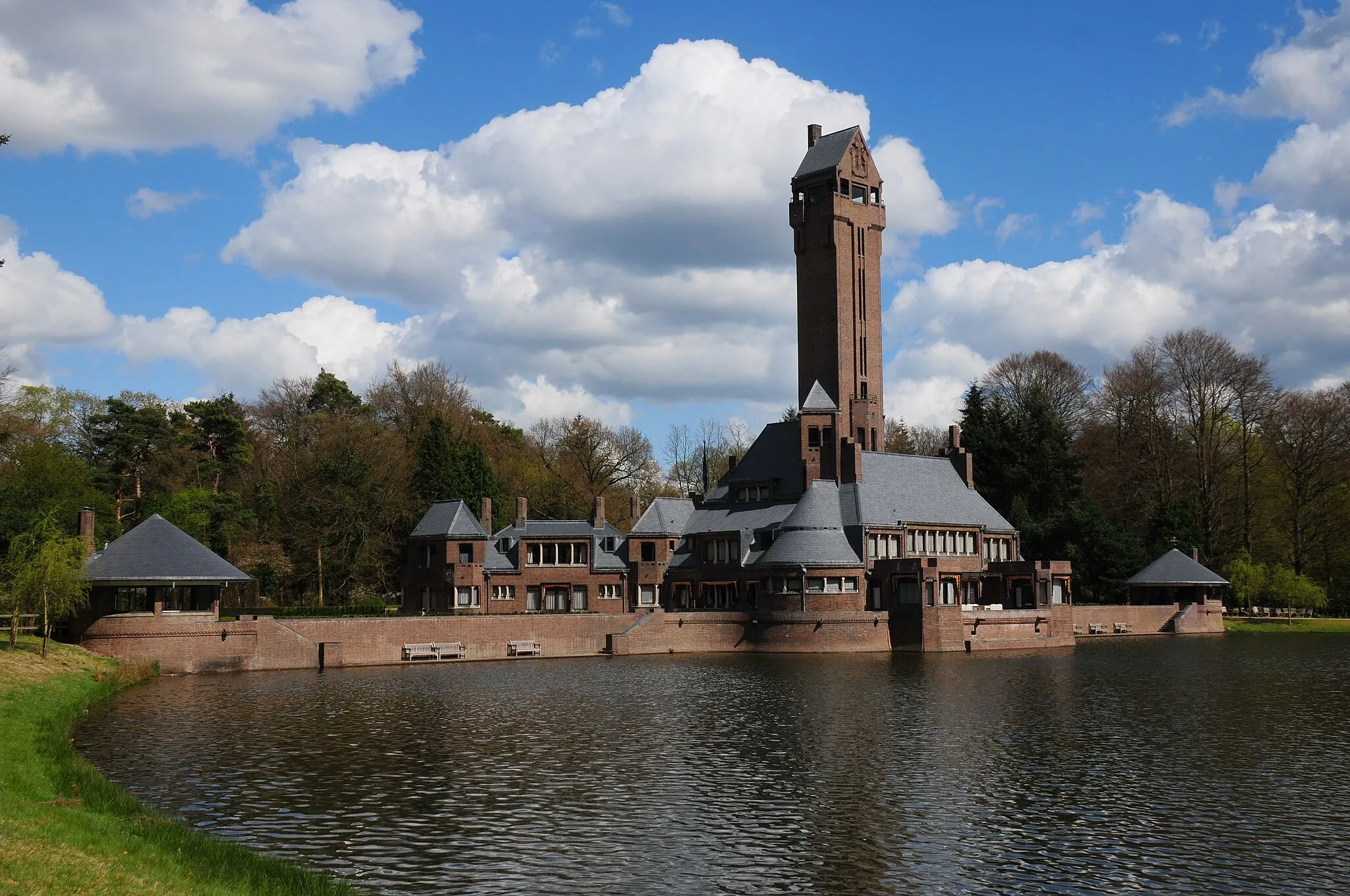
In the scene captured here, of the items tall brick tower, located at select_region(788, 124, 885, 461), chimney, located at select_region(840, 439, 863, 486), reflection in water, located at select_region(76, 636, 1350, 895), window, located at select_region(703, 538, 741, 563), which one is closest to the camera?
reflection in water, located at select_region(76, 636, 1350, 895)

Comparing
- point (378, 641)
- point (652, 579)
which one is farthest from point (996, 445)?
point (378, 641)

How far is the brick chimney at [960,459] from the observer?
81875mm

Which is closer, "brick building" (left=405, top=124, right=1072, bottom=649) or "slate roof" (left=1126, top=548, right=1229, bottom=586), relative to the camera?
"brick building" (left=405, top=124, right=1072, bottom=649)

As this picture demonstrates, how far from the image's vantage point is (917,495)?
76.8m

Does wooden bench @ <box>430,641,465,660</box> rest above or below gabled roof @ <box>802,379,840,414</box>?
below

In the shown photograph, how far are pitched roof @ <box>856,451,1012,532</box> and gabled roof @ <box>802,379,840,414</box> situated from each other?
12.0ft

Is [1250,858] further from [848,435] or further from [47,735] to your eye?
[848,435]

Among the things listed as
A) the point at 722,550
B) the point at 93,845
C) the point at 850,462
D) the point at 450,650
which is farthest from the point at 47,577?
the point at 850,462

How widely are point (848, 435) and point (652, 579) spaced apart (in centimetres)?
1631

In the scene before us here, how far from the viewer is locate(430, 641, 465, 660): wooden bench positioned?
2318 inches

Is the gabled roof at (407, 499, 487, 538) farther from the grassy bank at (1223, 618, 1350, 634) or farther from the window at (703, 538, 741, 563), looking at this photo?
the grassy bank at (1223, 618, 1350, 634)

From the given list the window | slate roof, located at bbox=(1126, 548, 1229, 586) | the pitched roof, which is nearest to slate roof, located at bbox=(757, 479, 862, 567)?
the pitched roof

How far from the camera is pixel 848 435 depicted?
8081 cm

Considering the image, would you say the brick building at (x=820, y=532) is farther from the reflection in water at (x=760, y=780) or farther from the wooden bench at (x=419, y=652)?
the reflection in water at (x=760, y=780)
